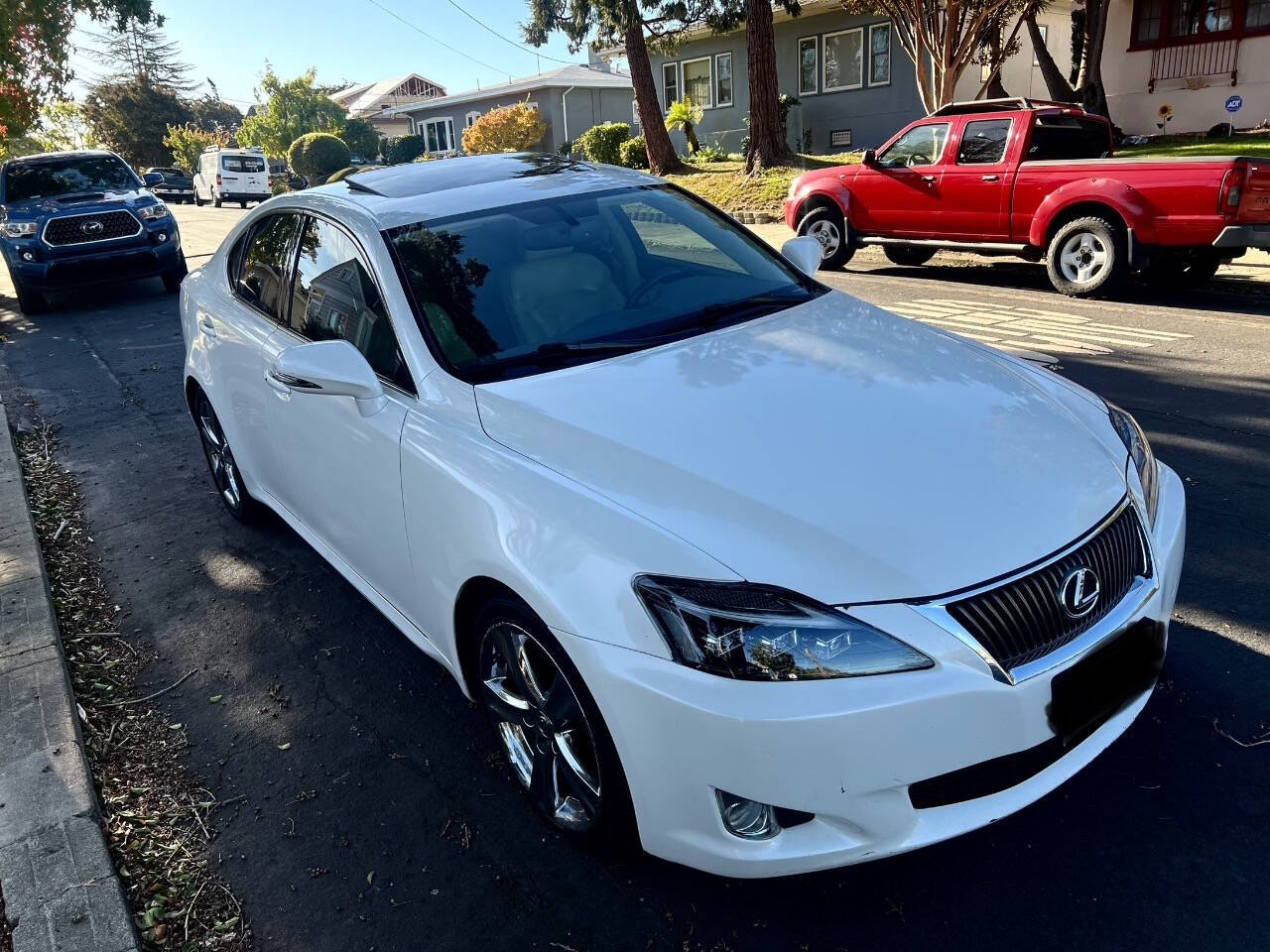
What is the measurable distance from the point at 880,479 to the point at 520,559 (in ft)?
2.97

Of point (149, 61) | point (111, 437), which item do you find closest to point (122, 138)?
point (149, 61)

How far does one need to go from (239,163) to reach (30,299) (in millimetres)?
28388

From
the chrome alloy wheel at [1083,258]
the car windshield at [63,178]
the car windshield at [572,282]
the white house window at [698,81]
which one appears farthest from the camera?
the white house window at [698,81]

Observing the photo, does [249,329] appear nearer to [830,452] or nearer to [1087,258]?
[830,452]

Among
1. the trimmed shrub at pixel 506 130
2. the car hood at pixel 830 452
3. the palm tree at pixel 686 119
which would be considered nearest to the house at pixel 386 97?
the trimmed shrub at pixel 506 130

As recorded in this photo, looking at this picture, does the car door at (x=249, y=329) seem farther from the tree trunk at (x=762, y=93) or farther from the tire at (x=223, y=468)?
the tree trunk at (x=762, y=93)

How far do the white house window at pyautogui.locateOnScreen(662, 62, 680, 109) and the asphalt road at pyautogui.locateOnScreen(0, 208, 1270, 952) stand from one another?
2757 centimetres

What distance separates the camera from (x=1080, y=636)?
2.28 metres

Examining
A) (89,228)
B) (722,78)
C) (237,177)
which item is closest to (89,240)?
(89,228)

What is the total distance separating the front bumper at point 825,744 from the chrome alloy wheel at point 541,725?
269mm

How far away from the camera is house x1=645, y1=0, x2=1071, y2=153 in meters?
24.7

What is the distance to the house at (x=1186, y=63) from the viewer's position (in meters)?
19.7

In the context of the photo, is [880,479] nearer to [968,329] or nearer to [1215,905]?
[1215,905]

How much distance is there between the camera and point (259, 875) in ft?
9.05
